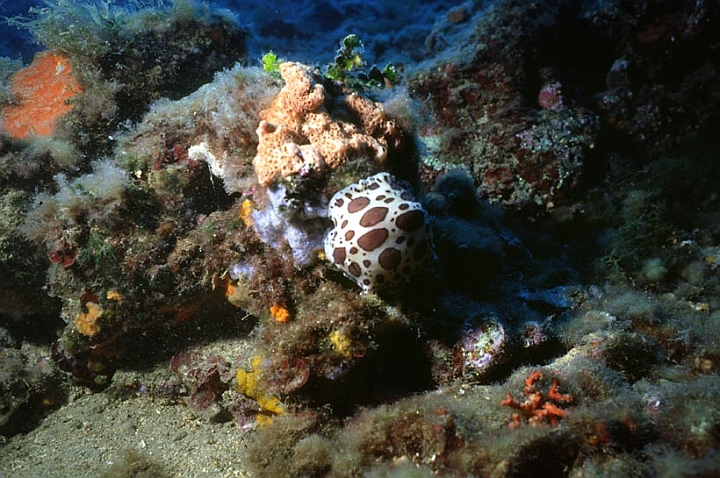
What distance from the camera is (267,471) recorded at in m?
3.40

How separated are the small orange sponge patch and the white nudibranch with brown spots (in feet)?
15.7

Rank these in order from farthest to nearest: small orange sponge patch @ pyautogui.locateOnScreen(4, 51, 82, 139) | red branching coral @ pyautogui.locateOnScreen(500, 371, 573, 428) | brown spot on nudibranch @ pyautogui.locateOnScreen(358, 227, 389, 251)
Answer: small orange sponge patch @ pyautogui.locateOnScreen(4, 51, 82, 139)
brown spot on nudibranch @ pyautogui.locateOnScreen(358, 227, 389, 251)
red branching coral @ pyautogui.locateOnScreen(500, 371, 573, 428)

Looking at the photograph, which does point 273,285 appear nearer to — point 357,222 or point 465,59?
point 357,222

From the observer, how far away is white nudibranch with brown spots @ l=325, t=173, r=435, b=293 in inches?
127

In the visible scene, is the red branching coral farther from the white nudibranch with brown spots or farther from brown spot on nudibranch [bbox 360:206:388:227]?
brown spot on nudibranch [bbox 360:206:388:227]

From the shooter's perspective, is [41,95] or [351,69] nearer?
[351,69]

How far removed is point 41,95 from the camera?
5.85m

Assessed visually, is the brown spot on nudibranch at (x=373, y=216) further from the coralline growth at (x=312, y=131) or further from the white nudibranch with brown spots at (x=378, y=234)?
the coralline growth at (x=312, y=131)

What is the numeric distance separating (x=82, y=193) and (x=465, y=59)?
6.20 m

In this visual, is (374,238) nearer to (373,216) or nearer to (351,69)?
(373,216)

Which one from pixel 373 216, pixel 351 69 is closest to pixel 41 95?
pixel 351 69

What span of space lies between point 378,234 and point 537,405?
1.79 meters

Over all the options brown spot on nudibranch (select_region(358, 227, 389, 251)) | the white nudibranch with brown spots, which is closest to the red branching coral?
the white nudibranch with brown spots

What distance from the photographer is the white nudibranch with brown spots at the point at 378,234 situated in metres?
3.24
